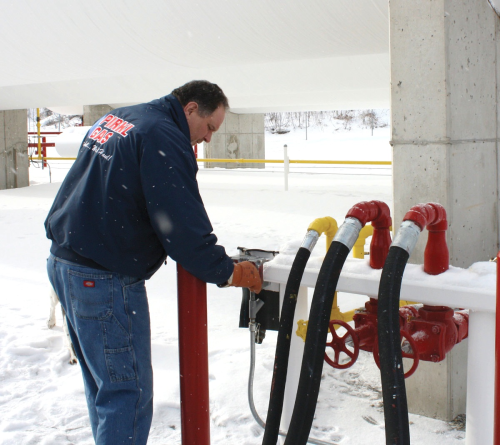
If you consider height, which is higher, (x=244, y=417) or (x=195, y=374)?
(x=195, y=374)

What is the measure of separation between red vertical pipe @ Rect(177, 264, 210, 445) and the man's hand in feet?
0.37

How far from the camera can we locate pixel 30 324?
12.3 feet

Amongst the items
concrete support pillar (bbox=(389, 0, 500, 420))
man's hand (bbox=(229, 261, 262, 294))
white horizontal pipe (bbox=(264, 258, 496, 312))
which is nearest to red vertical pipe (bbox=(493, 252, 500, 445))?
white horizontal pipe (bbox=(264, 258, 496, 312))

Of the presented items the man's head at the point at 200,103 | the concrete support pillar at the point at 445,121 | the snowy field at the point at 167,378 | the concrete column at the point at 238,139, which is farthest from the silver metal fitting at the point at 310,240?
the concrete column at the point at 238,139

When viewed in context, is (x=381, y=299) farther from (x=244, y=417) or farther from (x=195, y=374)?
(x=244, y=417)

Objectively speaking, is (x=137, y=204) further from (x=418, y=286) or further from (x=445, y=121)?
(x=445, y=121)

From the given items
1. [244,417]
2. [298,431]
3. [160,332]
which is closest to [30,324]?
[160,332]

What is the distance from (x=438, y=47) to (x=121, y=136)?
1341 millimetres

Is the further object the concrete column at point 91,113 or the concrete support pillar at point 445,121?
the concrete column at point 91,113

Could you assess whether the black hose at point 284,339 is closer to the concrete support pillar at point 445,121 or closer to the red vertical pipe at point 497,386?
the red vertical pipe at point 497,386

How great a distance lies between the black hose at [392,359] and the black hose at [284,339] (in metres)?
0.34

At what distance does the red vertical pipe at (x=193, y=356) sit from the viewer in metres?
1.87

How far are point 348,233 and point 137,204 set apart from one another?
711mm

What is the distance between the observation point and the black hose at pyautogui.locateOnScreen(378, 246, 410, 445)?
1.38 metres
